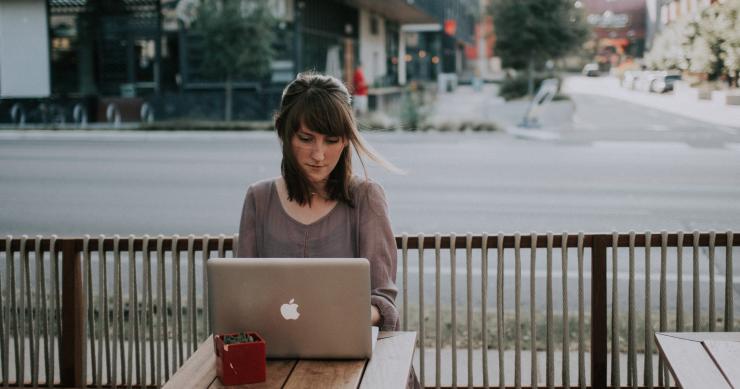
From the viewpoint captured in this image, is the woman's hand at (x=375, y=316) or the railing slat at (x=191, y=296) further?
the railing slat at (x=191, y=296)

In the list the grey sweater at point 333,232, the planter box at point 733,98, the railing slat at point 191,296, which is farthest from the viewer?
the planter box at point 733,98

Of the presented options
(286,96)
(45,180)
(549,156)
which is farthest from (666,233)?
(549,156)

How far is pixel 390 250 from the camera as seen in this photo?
3.04 metres

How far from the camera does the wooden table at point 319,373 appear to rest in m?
2.39

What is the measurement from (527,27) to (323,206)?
2049 cm

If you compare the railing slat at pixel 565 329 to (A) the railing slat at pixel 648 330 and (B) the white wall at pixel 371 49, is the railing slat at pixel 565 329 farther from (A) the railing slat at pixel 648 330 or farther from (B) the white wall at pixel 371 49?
(B) the white wall at pixel 371 49

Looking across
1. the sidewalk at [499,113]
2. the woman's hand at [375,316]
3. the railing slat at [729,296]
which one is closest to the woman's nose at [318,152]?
the woman's hand at [375,316]

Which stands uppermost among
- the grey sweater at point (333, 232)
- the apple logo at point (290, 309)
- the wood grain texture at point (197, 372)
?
the grey sweater at point (333, 232)

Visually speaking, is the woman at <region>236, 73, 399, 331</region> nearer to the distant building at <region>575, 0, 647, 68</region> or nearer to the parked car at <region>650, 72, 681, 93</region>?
the distant building at <region>575, 0, 647, 68</region>

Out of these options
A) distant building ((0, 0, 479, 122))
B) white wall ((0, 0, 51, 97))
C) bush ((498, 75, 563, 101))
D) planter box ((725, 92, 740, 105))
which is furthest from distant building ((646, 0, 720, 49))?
bush ((498, 75, 563, 101))

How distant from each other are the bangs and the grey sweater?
31 centimetres

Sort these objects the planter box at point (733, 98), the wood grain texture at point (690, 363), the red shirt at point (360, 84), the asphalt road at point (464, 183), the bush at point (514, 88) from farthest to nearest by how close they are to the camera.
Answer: the bush at point (514, 88) < the red shirt at point (360, 84) < the asphalt road at point (464, 183) < the planter box at point (733, 98) < the wood grain texture at point (690, 363)

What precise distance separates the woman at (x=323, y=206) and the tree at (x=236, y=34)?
18.5m

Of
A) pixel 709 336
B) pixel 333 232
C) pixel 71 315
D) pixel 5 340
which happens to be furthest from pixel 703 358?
pixel 5 340
